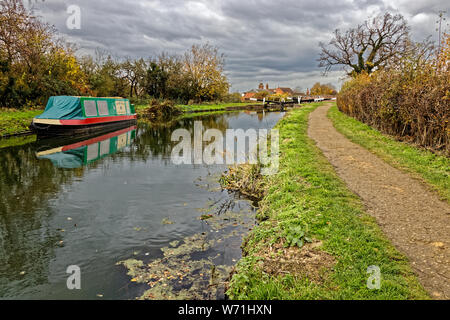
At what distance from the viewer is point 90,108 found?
55.8 ft

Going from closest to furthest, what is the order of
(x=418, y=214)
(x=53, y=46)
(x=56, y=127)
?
(x=418, y=214) < (x=56, y=127) < (x=53, y=46)

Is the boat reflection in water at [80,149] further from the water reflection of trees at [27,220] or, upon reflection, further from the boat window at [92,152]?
the water reflection of trees at [27,220]

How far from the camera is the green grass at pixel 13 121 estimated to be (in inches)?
570

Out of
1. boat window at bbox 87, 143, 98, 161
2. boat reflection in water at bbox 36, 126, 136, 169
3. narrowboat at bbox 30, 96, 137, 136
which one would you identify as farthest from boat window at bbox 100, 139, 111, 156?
narrowboat at bbox 30, 96, 137, 136

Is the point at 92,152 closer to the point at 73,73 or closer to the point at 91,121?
the point at 91,121

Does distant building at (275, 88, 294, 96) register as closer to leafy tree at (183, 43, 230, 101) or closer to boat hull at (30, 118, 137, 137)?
leafy tree at (183, 43, 230, 101)

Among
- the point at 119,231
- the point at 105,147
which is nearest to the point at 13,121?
the point at 105,147

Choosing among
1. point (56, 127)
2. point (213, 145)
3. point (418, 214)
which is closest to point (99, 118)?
point (56, 127)

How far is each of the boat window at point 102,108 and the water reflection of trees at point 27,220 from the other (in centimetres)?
911

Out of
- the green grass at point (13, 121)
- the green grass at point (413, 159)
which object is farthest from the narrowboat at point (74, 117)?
the green grass at point (413, 159)

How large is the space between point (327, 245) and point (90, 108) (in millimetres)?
16541

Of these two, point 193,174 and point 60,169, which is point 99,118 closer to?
point 60,169

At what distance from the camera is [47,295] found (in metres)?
3.30
